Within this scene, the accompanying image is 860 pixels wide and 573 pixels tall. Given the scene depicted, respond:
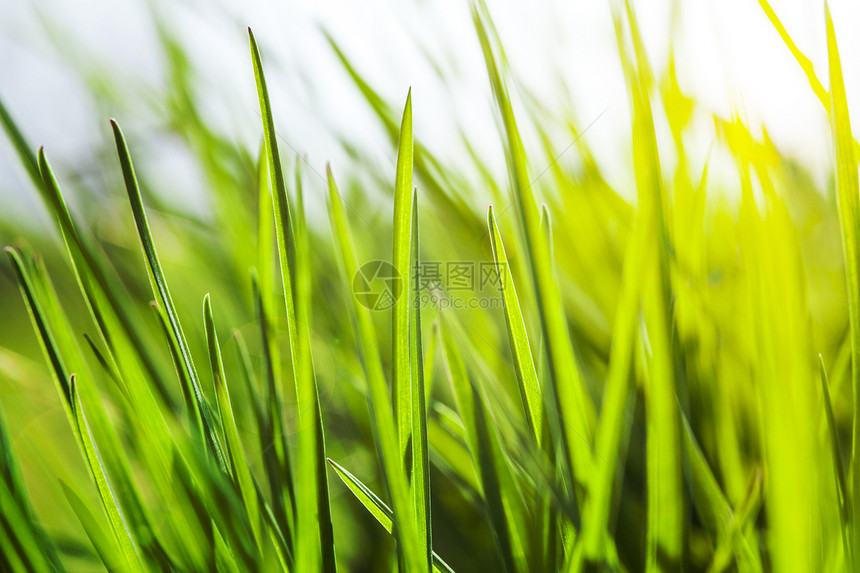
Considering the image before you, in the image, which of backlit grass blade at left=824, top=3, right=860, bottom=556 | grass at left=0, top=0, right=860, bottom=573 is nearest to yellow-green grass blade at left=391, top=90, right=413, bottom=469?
grass at left=0, top=0, right=860, bottom=573

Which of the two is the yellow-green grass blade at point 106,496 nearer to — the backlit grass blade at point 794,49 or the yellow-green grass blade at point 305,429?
the yellow-green grass blade at point 305,429

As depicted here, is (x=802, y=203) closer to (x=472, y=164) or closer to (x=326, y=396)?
(x=472, y=164)

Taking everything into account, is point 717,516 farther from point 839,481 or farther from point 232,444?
point 232,444

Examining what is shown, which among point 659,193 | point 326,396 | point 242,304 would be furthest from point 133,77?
point 659,193

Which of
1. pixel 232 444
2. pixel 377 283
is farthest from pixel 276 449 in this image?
pixel 377 283

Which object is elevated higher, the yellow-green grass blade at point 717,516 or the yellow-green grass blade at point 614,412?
the yellow-green grass blade at point 614,412

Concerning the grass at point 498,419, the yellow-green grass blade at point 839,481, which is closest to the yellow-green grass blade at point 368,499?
the grass at point 498,419

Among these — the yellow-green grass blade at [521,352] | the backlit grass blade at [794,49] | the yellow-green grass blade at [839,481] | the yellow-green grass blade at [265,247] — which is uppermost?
the backlit grass blade at [794,49]
